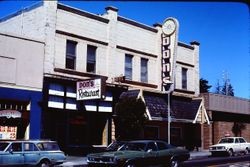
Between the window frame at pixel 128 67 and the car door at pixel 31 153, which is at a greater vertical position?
the window frame at pixel 128 67

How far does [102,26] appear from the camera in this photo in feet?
90.8

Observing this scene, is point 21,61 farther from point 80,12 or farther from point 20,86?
point 80,12

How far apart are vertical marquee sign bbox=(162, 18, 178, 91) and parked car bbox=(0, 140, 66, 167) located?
47.2 feet

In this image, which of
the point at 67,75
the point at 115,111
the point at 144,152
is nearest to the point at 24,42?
the point at 67,75

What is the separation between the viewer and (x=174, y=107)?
103 feet

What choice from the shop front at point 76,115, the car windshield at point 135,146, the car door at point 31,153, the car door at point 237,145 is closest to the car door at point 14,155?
the car door at point 31,153

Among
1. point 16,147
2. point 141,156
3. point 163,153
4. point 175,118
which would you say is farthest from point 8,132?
point 175,118

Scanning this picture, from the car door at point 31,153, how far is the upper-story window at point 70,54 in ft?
28.3

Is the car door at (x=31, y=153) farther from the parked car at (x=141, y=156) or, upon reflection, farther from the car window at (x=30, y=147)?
the parked car at (x=141, y=156)

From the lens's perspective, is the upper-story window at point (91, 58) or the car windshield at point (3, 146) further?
the upper-story window at point (91, 58)

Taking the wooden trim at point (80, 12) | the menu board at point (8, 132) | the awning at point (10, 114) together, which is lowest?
the menu board at point (8, 132)

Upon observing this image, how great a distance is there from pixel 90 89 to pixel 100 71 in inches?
151

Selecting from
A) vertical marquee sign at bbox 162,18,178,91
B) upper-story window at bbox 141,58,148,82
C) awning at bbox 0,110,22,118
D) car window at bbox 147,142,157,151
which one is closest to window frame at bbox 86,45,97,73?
upper-story window at bbox 141,58,148,82

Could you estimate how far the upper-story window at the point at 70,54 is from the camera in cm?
2569
